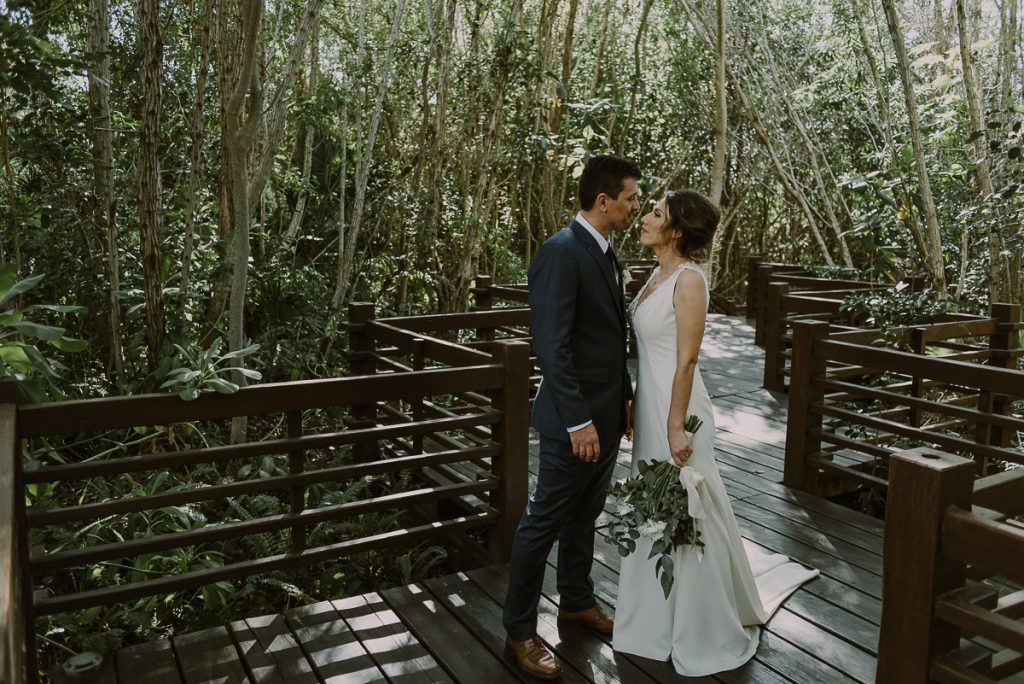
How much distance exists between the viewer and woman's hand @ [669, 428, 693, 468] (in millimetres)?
2863

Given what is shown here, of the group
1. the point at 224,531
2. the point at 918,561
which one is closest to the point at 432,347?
the point at 224,531

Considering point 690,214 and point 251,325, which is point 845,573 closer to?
point 690,214

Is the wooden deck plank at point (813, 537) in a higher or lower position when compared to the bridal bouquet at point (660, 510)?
lower

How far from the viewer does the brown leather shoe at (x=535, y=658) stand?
9.16 ft

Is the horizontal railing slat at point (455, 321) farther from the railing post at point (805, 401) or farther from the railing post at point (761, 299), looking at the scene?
the railing post at point (761, 299)

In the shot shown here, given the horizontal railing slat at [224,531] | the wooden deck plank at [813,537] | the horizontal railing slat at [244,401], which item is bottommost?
the wooden deck plank at [813,537]

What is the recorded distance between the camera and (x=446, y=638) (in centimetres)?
309

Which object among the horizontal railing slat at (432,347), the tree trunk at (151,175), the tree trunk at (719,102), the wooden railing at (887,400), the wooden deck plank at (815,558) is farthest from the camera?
the tree trunk at (719,102)

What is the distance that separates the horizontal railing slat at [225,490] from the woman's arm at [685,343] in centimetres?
110

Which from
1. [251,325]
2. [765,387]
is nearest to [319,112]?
[251,325]

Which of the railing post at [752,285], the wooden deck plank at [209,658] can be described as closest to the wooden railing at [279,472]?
the wooden deck plank at [209,658]

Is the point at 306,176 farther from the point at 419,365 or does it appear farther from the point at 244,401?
the point at 244,401

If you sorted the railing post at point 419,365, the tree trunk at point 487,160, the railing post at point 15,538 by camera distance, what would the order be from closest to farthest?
the railing post at point 15,538
the railing post at point 419,365
the tree trunk at point 487,160

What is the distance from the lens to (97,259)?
5.84 m
